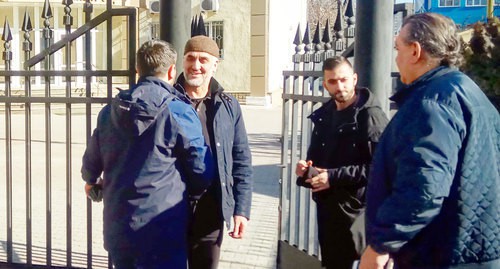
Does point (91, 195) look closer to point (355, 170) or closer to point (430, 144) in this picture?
point (355, 170)

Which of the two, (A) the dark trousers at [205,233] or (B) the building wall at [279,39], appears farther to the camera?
(B) the building wall at [279,39]

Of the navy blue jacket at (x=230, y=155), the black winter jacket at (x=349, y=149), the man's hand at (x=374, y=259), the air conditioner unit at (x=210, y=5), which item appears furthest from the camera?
the air conditioner unit at (x=210, y=5)

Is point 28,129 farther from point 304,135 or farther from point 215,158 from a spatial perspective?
point 304,135

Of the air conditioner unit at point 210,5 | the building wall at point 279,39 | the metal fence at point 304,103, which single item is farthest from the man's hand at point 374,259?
the building wall at point 279,39

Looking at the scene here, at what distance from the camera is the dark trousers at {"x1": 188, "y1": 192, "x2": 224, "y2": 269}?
3613 mm

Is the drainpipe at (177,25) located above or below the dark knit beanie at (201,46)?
above

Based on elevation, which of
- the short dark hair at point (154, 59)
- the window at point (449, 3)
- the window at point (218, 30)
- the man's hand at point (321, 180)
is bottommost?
the man's hand at point (321, 180)

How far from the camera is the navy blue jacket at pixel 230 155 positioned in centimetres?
358

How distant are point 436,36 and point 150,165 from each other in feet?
4.68

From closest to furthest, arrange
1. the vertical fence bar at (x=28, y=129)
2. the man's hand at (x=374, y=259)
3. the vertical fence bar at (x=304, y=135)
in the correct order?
1. the man's hand at (x=374, y=259)
2. the vertical fence bar at (x=28, y=129)
3. the vertical fence bar at (x=304, y=135)

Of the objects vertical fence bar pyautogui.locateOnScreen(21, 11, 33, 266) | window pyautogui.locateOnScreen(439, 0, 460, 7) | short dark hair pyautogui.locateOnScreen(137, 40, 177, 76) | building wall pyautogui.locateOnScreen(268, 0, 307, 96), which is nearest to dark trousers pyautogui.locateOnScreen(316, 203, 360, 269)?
short dark hair pyautogui.locateOnScreen(137, 40, 177, 76)

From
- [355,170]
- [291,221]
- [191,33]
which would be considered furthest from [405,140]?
[291,221]

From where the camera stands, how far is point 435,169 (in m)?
2.33

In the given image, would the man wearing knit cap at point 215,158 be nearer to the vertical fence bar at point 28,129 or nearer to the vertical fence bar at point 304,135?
the vertical fence bar at point 304,135
